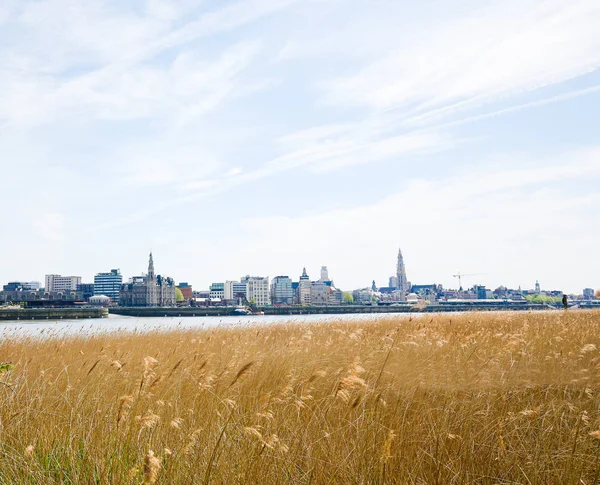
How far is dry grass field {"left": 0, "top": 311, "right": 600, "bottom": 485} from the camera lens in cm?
419

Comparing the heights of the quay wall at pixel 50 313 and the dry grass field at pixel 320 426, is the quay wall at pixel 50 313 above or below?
below

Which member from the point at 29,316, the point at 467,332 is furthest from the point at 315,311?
Answer: the point at 467,332

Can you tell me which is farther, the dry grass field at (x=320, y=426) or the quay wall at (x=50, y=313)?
the quay wall at (x=50, y=313)

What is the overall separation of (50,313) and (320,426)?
493 ft

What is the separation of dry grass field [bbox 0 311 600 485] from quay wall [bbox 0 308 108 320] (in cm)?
13908

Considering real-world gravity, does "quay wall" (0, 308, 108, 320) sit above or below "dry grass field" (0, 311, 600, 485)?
below

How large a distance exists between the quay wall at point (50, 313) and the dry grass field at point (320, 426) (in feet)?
456

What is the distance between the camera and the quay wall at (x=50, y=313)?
132 m

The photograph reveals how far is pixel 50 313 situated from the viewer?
141125mm

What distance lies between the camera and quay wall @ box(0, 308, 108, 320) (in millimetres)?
132438

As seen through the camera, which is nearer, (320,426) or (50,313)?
(320,426)

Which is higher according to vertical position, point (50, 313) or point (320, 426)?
point (320, 426)

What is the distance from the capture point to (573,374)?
7383 mm

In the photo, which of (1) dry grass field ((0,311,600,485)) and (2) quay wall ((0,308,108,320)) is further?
(2) quay wall ((0,308,108,320))
